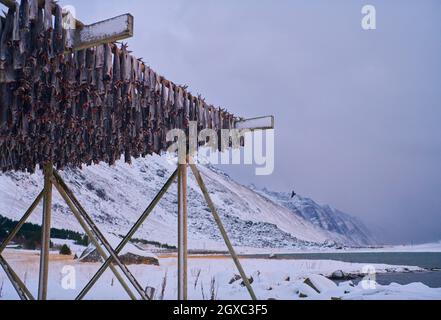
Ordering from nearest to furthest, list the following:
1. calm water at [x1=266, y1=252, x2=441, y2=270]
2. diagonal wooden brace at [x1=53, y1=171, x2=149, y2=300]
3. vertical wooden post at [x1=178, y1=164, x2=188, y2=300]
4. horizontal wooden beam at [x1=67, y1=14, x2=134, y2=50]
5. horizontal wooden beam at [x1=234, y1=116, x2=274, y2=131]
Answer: horizontal wooden beam at [x1=67, y1=14, x2=134, y2=50] → vertical wooden post at [x1=178, y1=164, x2=188, y2=300] → diagonal wooden brace at [x1=53, y1=171, x2=149, y2=300] → horizontal wooden beam at [x1=234, y1=116, x2=274, y2=131] → calm water at [x1=266, y1=252, x2=441, y2=270]

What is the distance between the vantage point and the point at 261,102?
357 inches

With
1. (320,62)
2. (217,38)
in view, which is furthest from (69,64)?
(320,62)

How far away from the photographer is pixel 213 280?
9.52 meters

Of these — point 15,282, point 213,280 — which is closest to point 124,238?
point 15,282

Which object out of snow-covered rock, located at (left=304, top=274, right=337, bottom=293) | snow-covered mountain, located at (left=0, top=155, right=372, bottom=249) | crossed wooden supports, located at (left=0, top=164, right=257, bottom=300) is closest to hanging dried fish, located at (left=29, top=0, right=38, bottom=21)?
crossed wooden supports, located at (left=0, top=164, right=257, bottom=300)

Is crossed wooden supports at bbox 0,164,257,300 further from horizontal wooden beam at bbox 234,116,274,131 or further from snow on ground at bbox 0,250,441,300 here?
snow on ground at bbox 0,250,441,300

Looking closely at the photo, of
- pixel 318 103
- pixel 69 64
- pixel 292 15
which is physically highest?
pixel 292 15

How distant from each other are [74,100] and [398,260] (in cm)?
968

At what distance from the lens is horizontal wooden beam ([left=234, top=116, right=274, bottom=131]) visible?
4277 millimetres

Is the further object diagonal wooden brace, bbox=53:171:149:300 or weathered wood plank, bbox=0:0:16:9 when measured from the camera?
diagonal wooden brace, bbox=53:171:149:300

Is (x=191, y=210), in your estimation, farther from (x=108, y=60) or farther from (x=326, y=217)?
(x=108, y=60)

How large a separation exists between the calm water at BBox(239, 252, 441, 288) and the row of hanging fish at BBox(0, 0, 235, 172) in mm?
7060
